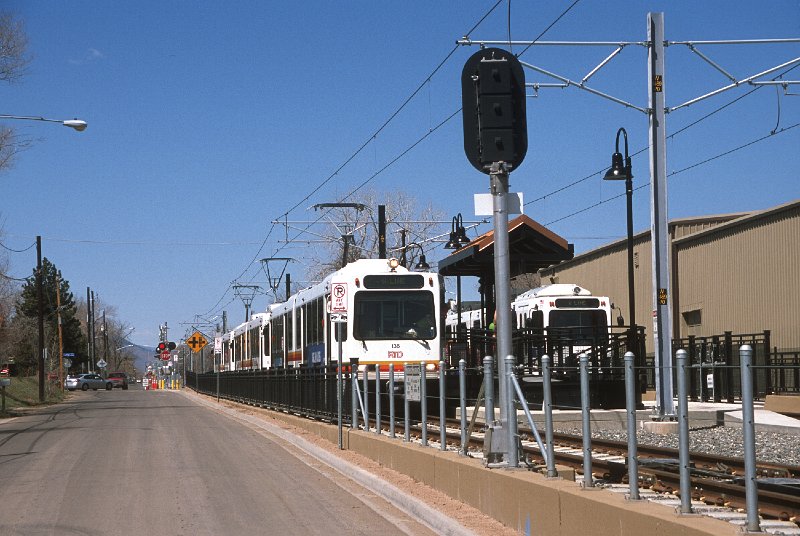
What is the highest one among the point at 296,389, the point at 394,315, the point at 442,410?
the point at 394,315

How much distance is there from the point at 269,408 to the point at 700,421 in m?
15.6

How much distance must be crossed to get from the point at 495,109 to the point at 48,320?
9957 centimetres

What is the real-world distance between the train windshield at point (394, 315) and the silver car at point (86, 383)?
218 feet

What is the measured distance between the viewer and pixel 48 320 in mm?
104500

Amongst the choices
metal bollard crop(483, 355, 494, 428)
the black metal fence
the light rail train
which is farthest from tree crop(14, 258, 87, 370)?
metal bollard crop(483, 355, 494, 428)

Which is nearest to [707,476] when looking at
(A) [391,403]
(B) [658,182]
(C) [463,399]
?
(C) [463,399]

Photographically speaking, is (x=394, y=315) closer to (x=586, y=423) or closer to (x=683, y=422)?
(x=586, y=423)

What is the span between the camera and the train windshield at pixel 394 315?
26047mm

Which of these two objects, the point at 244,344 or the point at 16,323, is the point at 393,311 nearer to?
the point at 244,344

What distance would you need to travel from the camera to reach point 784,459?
1408cm

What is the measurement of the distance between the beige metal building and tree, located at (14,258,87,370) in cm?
4774

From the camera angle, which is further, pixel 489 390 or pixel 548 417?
pixel 489 390

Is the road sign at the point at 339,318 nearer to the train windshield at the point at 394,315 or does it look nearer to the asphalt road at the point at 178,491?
the asphalt road at the point at 178,491

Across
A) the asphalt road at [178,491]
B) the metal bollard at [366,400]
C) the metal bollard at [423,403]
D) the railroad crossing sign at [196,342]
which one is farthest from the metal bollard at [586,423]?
the railroad crossing sign at [196,342]
